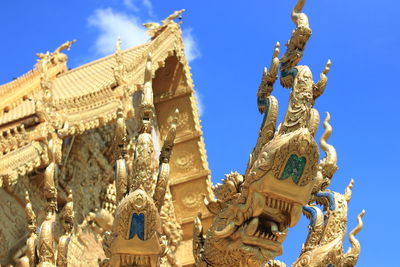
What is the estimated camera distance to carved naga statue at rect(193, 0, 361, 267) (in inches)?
125

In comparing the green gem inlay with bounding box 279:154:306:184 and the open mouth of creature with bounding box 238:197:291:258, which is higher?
the green gem inlay with bounding box 279:154:306:184

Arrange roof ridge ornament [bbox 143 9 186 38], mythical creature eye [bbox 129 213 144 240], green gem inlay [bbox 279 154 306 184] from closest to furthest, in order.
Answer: green gem inlay [bbox 279 154 306 184], mythical creature eye [bbox 129 213 144 240], roof ridge ornament [bbox 143 9 186 38]

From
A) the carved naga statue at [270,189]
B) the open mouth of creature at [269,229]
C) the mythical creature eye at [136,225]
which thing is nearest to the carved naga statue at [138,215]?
the mythical creature eye at [136,225]

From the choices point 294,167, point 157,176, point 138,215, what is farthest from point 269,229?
point 157,176

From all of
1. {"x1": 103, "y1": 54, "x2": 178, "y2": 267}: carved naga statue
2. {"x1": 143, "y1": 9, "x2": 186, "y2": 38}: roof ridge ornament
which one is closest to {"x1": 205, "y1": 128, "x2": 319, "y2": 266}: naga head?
{"x1": 103, "y1": 54, "x2": 178, "y2": 267}: carved naga statue

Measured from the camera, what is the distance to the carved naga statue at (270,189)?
317 centimetres

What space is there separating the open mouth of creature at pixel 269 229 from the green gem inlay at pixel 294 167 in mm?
118

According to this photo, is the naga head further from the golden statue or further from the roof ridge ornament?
the roof ridge ornament

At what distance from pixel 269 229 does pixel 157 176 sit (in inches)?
28.2

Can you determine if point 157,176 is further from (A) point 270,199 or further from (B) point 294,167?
(B) point 294,167

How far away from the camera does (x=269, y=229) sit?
3250 mm

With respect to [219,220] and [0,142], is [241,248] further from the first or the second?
[0,142]

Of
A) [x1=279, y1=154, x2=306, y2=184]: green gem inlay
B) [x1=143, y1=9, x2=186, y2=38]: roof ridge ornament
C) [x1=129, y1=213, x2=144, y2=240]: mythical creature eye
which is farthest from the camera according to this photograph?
[x1=143, y1=9, x2=186, y2=38]: roof ridge ornament

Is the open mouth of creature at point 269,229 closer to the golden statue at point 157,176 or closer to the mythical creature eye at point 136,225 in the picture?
the golden statue at point 157,176
